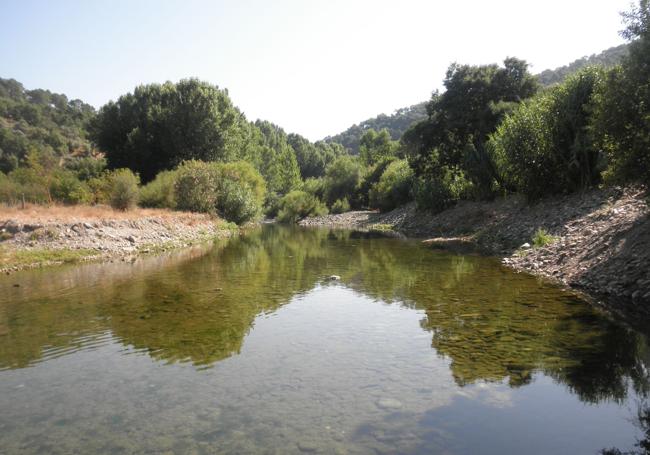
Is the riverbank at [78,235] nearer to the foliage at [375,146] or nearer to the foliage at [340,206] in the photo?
the foliage at [340,206]

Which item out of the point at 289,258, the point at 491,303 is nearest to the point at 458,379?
the point at 491,303

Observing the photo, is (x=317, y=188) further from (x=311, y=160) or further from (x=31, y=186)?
(x=31, y=186)

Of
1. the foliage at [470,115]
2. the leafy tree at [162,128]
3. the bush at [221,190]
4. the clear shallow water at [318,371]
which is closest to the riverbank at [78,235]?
the clear shallow water at [318,371]

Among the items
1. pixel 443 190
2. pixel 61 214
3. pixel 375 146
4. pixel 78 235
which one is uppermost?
pixel 375 146

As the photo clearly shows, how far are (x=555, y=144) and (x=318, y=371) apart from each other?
25236 mm

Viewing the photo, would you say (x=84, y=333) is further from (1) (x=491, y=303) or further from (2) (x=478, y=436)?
(1) (x=491, y=303)

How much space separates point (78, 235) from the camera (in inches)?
1142

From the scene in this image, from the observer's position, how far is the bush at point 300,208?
8094cm

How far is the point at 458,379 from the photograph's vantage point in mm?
8695

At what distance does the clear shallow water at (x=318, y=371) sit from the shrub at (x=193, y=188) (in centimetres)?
3307

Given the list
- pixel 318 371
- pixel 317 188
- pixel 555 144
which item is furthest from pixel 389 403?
pixel 317 188

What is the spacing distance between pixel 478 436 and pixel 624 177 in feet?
42.9

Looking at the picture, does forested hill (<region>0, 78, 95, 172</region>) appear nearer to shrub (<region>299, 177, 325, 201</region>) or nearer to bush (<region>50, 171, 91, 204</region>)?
bush (<region>50, 171, 91, 204</region>)

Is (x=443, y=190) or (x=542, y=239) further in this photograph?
(x=443, y=190)
